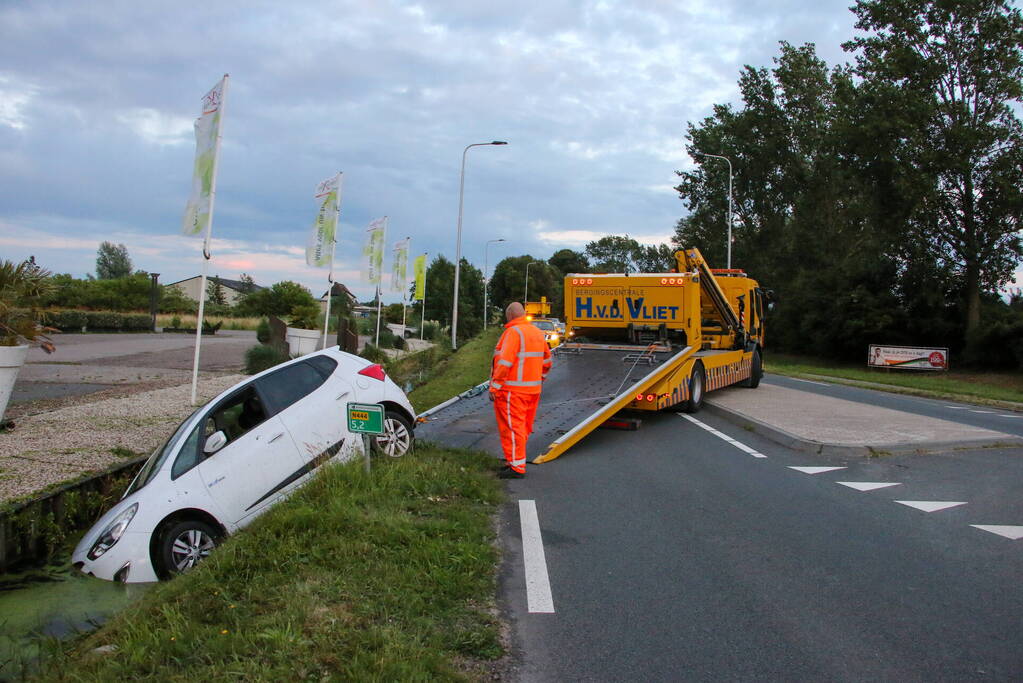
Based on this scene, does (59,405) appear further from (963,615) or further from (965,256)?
A: (965,256)

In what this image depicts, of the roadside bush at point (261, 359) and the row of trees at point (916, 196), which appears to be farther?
the row of trees at point (916, 196)

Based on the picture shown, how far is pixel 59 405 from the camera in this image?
1161cm

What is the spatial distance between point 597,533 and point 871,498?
2.96 m

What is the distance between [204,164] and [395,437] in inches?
294

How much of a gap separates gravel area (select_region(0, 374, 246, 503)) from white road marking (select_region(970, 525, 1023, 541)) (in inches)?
318

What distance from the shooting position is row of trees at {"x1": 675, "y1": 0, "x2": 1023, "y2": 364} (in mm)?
29094

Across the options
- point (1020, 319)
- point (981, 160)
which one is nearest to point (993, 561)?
point (1020, 319)

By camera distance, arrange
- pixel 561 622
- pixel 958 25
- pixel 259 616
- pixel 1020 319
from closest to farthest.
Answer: pixel 259 616
pixel 561 622
pixel 1020 319
pixel 958 25

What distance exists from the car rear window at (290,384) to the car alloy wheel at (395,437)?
864 millimetres

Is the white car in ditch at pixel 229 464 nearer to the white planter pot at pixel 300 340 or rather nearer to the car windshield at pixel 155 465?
the car windshield at pixel 155 465

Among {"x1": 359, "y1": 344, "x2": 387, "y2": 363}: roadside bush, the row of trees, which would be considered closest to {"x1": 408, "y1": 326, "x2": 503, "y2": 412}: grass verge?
{"x1": 359, "y1": 344, "x2": 387, "y2": 363}: roadside bush

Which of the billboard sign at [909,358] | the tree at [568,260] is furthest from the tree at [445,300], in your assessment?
the tree at [568,260]

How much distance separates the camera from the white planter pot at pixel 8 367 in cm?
898

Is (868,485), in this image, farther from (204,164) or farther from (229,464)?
(204,164)
